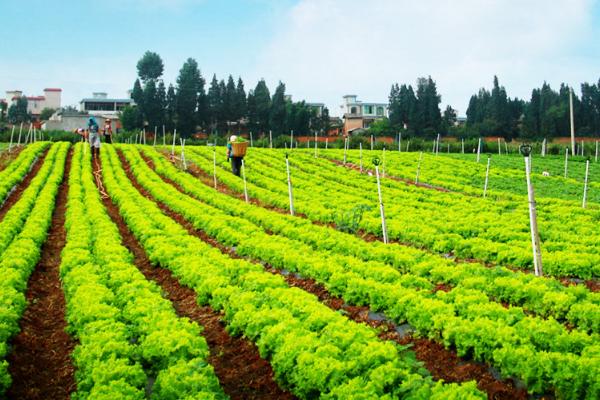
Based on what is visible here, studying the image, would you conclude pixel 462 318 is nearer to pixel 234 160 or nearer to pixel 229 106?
pixel 234 160

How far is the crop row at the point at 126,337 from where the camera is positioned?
7195mm

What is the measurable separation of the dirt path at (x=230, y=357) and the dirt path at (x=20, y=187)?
43.1ft

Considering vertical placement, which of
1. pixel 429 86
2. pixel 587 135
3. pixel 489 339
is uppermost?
pixel 429 86

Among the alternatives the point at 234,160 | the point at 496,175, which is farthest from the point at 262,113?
the point at 234,160

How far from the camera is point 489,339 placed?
8.12 m

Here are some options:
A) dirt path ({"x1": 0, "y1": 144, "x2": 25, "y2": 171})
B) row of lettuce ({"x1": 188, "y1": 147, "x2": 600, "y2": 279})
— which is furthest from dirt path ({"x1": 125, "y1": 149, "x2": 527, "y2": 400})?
dirt path ({"x1": 0, "y1": 144, "x2": 25, "y2": 171})

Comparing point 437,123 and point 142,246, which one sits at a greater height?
point 437,123

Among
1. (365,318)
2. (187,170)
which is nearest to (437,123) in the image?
(187,170)

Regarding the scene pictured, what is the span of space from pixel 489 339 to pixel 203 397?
153 inches

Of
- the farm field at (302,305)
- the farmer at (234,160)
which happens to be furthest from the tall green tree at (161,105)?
the farm field at (302,305)

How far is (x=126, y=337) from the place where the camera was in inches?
347

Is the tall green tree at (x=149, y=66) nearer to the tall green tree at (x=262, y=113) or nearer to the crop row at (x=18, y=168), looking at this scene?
the tall green tree at (x=262, y=113)

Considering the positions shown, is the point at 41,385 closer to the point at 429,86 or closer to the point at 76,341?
the point at 76,341

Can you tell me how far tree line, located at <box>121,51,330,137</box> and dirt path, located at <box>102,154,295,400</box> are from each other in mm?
75574
